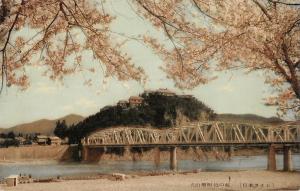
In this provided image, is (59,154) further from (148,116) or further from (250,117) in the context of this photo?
(250,117)

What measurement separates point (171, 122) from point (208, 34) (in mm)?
6040

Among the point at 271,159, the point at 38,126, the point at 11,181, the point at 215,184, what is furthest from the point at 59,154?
the point at 215,184

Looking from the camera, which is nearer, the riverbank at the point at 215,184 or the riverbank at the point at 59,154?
the riverbank at the point at 215,184

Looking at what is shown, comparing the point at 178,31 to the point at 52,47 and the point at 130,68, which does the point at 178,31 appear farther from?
the point at 52,47

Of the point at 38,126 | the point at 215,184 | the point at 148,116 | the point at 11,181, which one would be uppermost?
the point at 148,116

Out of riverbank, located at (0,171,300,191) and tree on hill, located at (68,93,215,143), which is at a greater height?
tree on hill, located at (68,93,215,143)

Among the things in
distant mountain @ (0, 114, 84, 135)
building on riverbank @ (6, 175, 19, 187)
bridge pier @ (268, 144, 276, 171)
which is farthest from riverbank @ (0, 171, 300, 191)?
distant mountain @ (0, 114, 84, 135)

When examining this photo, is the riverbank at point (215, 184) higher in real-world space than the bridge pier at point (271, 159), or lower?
lower

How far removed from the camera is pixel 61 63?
6.00 metres

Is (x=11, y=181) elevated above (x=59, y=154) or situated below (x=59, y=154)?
below

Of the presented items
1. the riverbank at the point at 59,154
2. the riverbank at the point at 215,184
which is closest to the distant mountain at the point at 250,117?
the riverbank at the point at 215,184

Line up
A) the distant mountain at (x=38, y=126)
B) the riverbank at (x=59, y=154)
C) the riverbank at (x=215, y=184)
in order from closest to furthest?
the distant mountain at (x=38, y=126), the riverbank at (x=215, y=184), the riverbank at (x=59, y=154)

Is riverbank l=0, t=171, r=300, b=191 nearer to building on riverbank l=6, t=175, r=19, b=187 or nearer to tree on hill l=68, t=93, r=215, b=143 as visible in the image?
building on riverbank l=6, t=175, r=19, b=187

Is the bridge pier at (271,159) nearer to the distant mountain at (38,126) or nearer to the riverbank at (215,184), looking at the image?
the riverbank at (215,184)
